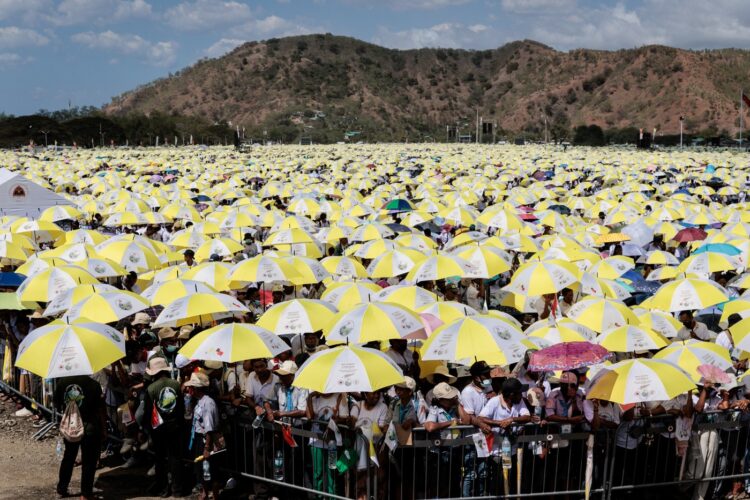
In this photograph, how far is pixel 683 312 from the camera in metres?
→ 9.47

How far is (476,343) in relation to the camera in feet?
23.3

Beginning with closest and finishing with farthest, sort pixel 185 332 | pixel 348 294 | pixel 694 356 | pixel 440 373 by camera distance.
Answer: pixel 694 356, pixel 440 373, pixel 185 332, pixel 348 294

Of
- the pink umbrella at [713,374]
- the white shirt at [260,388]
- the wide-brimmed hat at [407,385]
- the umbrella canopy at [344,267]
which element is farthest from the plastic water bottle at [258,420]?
the umbrella canopy at [344,267]

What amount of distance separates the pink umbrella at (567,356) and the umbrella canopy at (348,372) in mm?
1200

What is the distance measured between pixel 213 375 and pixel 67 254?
205 inches

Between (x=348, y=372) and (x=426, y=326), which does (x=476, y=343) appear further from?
(x=348, y=372)

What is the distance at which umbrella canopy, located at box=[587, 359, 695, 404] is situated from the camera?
6.07m

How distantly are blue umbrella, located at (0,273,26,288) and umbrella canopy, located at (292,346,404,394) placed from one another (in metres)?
6.14

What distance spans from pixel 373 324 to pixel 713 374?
9.92 ft

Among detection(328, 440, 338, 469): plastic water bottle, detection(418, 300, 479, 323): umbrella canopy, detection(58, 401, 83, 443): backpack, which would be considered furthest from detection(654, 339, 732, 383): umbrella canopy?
detection(58, 401, 83, 443): backpack

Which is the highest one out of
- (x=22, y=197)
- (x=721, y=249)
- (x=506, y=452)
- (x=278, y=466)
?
(x=22, y=197)

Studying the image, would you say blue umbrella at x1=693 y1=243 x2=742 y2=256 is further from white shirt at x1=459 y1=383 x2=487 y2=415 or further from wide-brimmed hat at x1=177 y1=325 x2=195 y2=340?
wide-brimmed hat at x1=177 y1=325 x2=195 y2=340

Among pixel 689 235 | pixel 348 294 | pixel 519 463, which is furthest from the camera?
pixel 689 235

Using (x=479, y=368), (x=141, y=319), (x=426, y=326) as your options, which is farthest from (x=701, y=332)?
(x=141, y=319)
